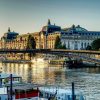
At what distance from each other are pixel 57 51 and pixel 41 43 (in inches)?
2188

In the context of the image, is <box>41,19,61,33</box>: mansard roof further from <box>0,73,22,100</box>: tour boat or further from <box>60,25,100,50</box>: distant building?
<box>0,73,22,100</box>: tour boat

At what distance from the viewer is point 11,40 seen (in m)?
162

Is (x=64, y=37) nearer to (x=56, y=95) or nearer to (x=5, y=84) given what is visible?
(x=5, y=84)

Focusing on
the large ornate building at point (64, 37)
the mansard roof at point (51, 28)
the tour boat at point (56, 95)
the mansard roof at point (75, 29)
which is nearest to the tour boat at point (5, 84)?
the tour boat at point (56, 95)

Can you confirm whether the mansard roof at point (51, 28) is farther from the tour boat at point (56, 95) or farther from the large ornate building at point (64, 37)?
the tour boat at point (56, 95)

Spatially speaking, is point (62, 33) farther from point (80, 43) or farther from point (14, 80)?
point (14, 80)

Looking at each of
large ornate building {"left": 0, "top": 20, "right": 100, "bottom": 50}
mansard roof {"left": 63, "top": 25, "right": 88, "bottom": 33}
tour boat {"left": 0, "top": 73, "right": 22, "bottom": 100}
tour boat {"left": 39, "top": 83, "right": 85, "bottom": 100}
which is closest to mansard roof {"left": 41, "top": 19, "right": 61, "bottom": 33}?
large ornate building {"left": 0, "top": 20, "right": 100, "bottom": 50}

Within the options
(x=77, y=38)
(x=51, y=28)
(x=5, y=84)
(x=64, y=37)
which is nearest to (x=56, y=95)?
(x=5, y=84)

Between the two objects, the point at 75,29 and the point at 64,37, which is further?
the point at 75,29

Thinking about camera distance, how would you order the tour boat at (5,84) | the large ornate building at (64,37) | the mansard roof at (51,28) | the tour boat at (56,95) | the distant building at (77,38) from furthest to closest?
the mansard roof at (51,28), the large ornate building at (64,37), the distant building at (77,38), the tour boat at (56,95), the tour boat at (5,84)

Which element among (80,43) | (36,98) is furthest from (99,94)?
(80,43)

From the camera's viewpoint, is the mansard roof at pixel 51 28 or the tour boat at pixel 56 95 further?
the mansard roof at pixel 51 28

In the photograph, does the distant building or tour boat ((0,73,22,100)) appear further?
the distant building

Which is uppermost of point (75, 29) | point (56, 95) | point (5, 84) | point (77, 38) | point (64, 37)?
point (75, 29)
